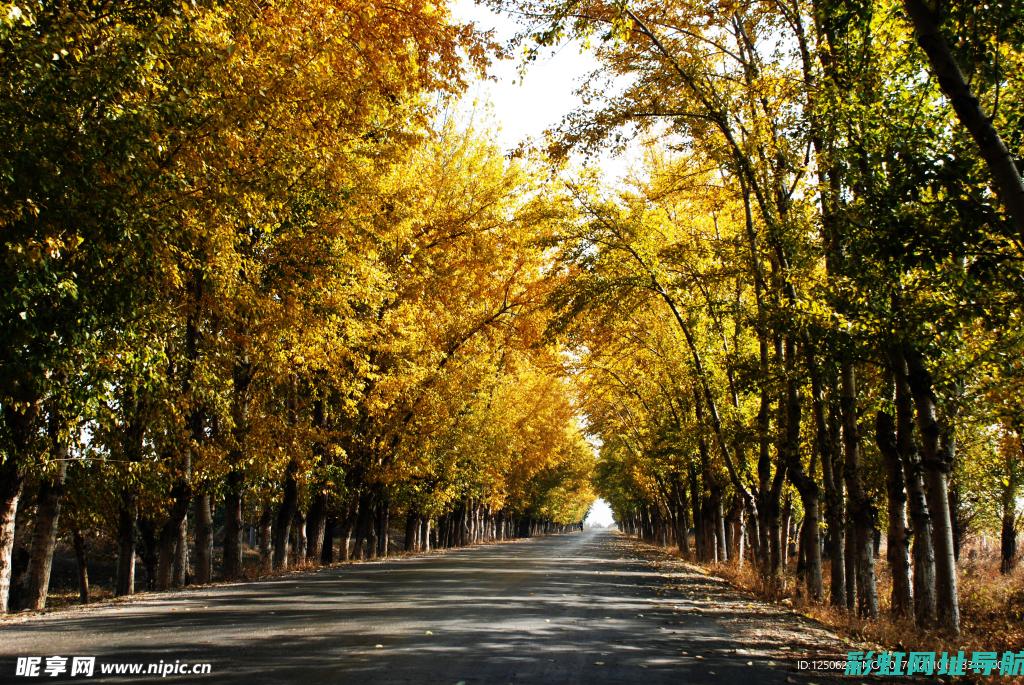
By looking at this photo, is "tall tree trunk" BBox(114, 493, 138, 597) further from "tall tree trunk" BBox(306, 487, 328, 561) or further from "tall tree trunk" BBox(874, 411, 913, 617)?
"tall tree trunk" BBox(874, 411, 913, 617)

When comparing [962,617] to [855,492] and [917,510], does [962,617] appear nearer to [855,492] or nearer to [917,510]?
[855,492]

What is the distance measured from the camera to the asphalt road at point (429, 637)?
7031 mm

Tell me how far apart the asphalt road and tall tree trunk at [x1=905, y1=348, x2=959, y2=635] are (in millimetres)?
1432

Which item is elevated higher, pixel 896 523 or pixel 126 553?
pixel 896 523

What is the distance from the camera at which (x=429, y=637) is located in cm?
896

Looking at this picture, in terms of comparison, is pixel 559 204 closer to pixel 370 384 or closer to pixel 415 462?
pixel 370 384

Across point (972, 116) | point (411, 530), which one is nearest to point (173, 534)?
point (972, 116)

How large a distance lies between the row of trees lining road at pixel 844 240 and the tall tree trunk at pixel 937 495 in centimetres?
3

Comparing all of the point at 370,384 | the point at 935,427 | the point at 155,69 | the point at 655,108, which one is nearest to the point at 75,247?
the point at 155,69

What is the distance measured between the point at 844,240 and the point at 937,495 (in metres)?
3.72

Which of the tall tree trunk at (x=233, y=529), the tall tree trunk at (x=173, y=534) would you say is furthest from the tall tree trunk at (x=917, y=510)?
the tall tree trunk at (x=173, y=534)

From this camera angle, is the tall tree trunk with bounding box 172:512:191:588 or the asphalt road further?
the tall tree trunk with bounding box 172:512:191:588

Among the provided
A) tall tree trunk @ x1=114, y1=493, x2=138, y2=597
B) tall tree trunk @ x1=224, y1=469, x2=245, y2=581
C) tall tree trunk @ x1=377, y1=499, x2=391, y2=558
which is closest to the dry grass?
tall tree trunk @ x1=224, y1=469, x2=245, y2=581

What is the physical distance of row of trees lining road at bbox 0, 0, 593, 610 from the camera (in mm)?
8961
